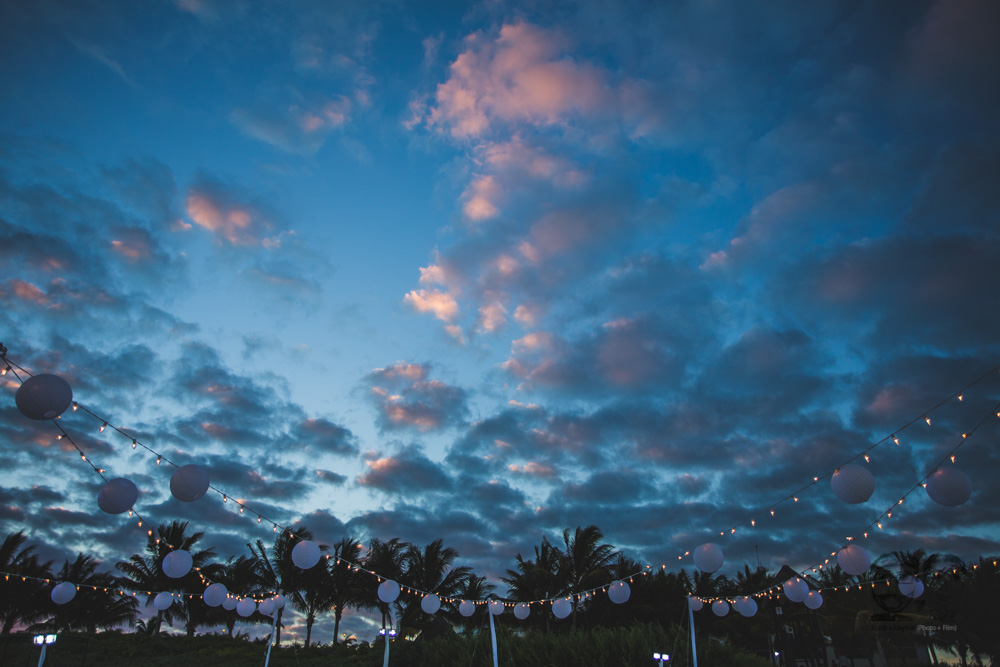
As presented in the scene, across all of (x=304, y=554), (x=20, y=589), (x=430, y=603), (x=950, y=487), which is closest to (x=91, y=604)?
(x=20, y=589)

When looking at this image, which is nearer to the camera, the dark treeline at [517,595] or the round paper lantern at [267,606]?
the round paper lantern at [267,606]

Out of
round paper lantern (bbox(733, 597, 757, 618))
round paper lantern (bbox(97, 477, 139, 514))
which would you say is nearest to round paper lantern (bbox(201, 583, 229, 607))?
round paper lantern (bbox(97, 477, 139, 514))

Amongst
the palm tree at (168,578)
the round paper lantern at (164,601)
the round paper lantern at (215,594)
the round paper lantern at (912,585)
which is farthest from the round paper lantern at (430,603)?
the palm tree at (168,578)

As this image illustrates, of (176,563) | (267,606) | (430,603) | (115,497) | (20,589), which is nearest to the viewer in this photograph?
(115,497)

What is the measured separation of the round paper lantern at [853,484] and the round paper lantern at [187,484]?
1023cm

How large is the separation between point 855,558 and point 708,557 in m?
3.07

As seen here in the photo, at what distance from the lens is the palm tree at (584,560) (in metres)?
29.3

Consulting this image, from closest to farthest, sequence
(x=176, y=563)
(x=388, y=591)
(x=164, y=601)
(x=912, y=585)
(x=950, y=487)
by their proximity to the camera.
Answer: (x=950, y=487) → (x=176, y=563) → (x=912, y=585) → (x=388, y=591) → (x=164, y=601)

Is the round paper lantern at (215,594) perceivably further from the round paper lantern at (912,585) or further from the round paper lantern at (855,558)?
the round paper lantern at (912,585)

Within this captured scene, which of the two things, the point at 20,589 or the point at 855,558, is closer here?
the point at 855,558

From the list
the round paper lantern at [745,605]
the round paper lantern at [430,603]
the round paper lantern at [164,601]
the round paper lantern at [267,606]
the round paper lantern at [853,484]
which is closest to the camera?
the round paper lantern at [853,484]

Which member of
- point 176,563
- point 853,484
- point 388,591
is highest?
point 853,484

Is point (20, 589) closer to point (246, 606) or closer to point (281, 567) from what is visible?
point (281, 567)

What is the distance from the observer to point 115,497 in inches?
326
